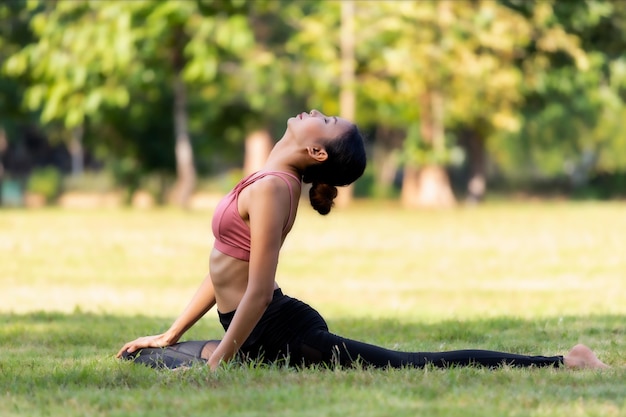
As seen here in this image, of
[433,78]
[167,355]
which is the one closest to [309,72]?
[433,78]

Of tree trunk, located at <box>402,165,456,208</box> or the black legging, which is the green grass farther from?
tree trunk, located at <box>402,165,456,208</box>

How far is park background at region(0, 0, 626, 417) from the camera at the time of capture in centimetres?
625

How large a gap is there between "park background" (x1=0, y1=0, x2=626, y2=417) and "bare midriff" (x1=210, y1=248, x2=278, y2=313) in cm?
46

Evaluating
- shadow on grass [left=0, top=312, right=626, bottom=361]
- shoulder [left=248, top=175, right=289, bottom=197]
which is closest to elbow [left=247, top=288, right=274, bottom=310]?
shoulder [left=248, top=175, right=289, bottom=197]

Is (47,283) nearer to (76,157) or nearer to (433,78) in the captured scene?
(433,78)

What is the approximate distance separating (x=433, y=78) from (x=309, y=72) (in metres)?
3.84

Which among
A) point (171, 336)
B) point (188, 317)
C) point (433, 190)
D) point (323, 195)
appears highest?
point (323, 195)

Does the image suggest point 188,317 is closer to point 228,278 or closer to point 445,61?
point 228,278

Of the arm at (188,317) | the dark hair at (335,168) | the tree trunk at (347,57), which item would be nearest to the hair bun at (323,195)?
the dark hair at (335,168)

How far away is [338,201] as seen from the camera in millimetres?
39281

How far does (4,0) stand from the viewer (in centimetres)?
3528

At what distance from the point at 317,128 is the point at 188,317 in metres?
1.37

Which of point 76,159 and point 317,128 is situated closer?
point 317,128

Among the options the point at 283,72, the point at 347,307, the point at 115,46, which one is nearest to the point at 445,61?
the point at 283,72
